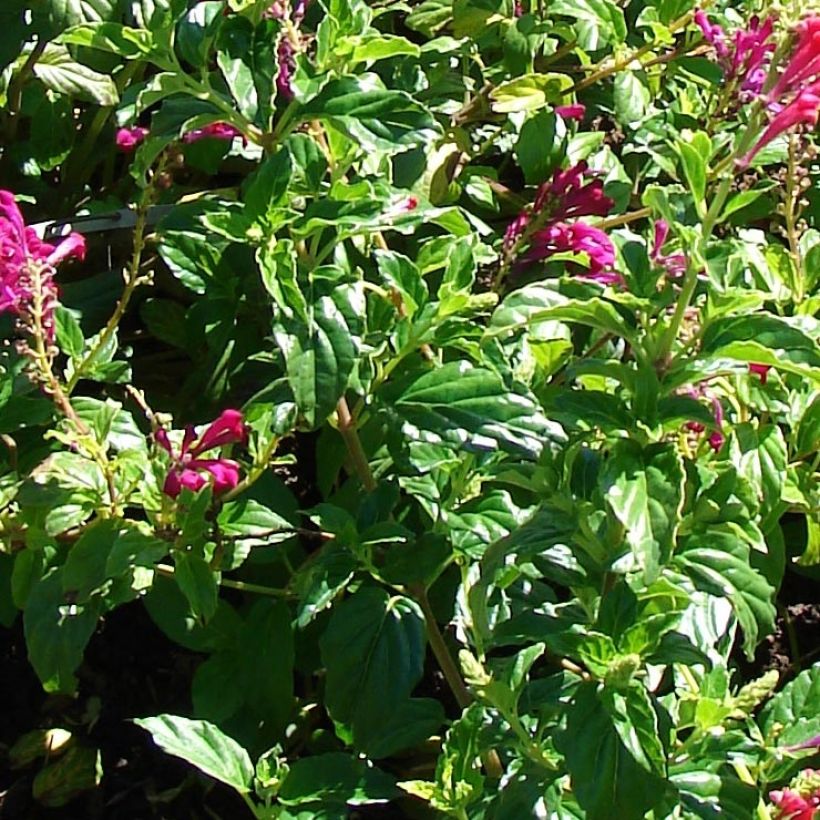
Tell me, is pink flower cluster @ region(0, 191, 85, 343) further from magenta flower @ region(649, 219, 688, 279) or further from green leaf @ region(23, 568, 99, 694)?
magenta flower @ region(649, 219, 688, 279)

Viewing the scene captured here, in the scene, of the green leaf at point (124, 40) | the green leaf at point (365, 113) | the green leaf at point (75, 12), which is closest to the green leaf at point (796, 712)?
the green leaf at point (365, 113)

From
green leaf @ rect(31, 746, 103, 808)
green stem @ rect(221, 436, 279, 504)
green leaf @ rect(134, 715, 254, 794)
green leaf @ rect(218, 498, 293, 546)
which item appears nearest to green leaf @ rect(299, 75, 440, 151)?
green stem @ rect(221, 436, 279, 504)

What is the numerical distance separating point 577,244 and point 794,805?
0.76 meters

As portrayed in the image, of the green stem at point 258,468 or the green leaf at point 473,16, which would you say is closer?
the green stem at point 258,468

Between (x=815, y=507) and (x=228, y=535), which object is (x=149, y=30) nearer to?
(x=228, y=535)

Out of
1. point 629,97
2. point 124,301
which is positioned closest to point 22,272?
point 124,301

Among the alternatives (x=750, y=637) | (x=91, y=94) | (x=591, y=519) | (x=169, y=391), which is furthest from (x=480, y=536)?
(x=91, y=94)

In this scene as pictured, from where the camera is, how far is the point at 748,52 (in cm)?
150

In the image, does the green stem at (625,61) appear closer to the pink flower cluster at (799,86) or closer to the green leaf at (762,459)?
the green leaf at (762,459)

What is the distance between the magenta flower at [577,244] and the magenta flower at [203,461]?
0.54 m

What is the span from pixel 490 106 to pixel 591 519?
38.2 inches

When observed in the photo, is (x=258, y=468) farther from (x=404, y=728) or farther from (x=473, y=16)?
(x=473, y=16)

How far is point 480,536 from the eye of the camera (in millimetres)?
1436

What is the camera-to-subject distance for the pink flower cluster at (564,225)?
1.78m
